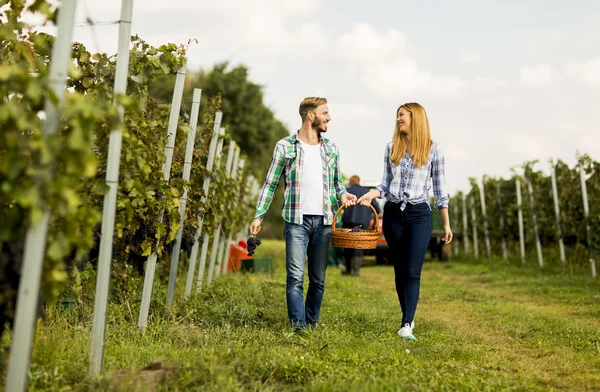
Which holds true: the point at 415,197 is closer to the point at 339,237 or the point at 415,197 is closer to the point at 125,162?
the point at 339,237

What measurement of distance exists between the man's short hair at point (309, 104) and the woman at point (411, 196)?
0.62m

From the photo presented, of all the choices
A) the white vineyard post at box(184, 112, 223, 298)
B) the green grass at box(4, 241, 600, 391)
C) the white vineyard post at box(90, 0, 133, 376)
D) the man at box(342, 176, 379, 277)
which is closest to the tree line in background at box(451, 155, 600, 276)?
the man at box(342, 176, 379, 277)

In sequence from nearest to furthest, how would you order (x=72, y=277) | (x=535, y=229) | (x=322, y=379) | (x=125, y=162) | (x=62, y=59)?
(x=62, y=59) → (x=322, y=379) → (x=125, y=162) → (x=72, y=277) → (x=535, y=229)

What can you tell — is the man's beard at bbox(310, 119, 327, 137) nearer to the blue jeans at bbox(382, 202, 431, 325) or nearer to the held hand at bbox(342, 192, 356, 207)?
the held hand at bbox(342, 192, 356, 207)

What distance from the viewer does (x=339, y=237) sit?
5484mm

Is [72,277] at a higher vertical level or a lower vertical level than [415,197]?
lower

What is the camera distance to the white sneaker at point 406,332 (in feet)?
17.5

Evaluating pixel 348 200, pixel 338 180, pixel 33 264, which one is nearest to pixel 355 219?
pixel 338 180

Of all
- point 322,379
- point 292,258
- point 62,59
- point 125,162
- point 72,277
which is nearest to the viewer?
point 62,59

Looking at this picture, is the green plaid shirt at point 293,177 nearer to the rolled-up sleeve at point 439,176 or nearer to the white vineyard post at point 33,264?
the rolled-up sleeve at point 439,176

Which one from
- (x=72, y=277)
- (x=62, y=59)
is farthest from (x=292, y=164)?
(x=62, y=59)

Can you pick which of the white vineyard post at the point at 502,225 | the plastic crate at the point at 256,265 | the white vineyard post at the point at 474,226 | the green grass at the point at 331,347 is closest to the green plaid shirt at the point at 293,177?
the green grass at the point at 331,347

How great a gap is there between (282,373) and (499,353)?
5.98 feet

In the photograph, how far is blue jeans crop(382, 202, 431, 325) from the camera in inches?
214
